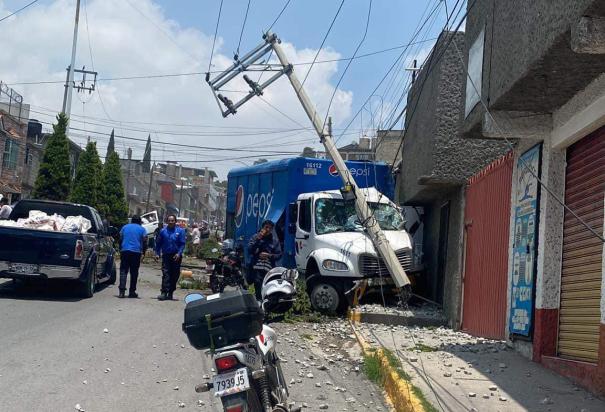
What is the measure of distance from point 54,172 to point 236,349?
29411mm

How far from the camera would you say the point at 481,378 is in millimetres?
7430

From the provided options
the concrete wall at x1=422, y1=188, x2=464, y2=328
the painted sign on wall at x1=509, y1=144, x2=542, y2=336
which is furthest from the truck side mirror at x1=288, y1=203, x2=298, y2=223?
the painted sign on wall at x1=509, y1=144, x2=542, y2=336

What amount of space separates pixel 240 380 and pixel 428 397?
2.66 m

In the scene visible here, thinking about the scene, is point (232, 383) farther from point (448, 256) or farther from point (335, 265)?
point (448, 256)

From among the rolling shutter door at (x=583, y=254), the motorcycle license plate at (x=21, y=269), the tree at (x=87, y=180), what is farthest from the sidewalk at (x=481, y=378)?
the tree at (x=87, y=180)

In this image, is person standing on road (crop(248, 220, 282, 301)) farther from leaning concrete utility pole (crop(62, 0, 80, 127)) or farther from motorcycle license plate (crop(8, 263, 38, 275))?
leaning concrete utility pole (crop(62, 0, 80, 127))

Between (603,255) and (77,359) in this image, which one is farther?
(77,359)

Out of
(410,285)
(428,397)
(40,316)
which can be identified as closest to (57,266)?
(40,316)

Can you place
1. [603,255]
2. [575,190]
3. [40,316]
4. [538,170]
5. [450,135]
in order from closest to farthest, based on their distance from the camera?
[603,255] → [575,190] → [538,170] → [40,316] → [450,135]

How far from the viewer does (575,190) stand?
7.73 metres

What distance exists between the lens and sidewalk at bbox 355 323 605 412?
6.34 m

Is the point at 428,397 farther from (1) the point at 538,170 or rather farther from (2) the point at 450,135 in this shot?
(2) the point at 450,135

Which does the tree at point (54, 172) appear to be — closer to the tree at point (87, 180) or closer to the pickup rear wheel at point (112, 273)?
the tree at point (87, 180)

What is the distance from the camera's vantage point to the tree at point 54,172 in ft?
105
